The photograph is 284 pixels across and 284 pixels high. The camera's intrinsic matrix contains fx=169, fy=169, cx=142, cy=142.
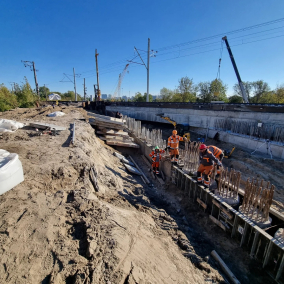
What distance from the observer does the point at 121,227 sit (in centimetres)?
381

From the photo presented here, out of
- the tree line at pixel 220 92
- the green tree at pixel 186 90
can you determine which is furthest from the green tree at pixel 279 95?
the green tree at pixel 186 90

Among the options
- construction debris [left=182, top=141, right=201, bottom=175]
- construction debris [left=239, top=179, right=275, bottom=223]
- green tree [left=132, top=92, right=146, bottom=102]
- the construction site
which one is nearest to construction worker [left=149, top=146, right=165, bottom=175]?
the construction site

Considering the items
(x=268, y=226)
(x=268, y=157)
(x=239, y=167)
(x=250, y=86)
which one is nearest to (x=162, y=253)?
(x=268, y=226)

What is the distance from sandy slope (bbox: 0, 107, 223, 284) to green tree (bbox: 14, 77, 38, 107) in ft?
108

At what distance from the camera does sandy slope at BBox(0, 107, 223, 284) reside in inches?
104

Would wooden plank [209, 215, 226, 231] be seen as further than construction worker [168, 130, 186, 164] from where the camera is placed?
No

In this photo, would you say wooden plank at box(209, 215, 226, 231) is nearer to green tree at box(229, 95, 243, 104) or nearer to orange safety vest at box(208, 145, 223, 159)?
orange safety vest at box(208, 145, 223, 159)

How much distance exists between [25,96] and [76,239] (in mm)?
37056

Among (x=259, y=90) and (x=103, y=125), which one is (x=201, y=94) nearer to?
(x=259, y=90)

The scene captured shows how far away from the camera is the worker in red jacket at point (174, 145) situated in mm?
8617

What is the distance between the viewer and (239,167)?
11.2 m

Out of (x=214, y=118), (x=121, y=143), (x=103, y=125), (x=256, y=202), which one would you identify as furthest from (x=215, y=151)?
(x=214, y=118)

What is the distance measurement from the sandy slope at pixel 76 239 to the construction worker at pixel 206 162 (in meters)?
2.24

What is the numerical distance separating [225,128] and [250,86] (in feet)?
93.0
